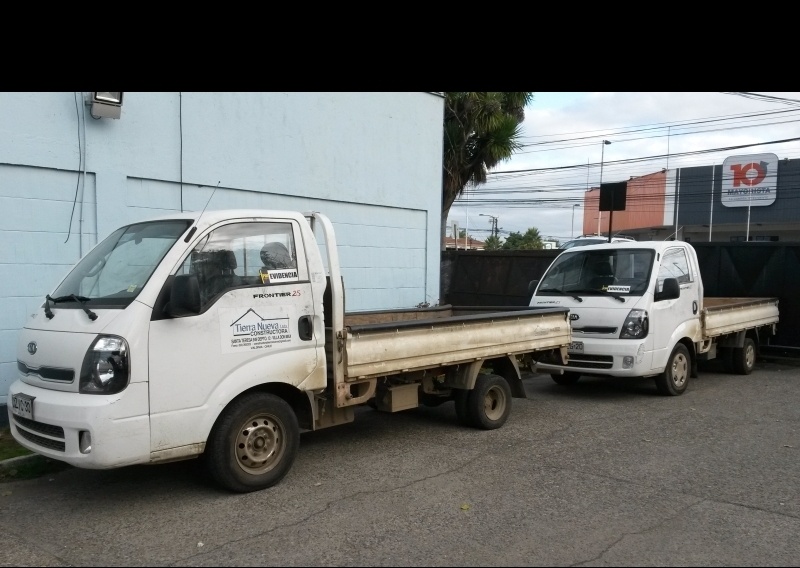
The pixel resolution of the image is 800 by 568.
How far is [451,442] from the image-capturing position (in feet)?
23.0

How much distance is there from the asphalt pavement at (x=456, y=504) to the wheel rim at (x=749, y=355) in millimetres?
3780

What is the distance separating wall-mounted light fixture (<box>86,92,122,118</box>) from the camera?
816 cm

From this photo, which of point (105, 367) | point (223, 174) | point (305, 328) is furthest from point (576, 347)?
point (105, 367)

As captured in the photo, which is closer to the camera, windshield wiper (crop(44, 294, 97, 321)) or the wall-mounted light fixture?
windshield wiper (crop(44, 294, 97, 321))

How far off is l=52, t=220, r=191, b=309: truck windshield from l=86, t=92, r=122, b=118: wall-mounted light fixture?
3.09 m

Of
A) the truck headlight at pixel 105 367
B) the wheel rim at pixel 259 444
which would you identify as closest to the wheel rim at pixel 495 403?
the wheel rim at pixel 259 444

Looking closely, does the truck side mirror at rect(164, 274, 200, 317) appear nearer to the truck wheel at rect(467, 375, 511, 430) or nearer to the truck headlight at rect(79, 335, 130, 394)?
the truck headlight at rect(79, 335, 130, 394)

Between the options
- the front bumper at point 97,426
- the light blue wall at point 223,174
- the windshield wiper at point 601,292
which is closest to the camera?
the front bumper at point 97,426

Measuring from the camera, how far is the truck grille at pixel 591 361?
29.5 ft

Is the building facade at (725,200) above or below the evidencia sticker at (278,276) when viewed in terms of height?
above

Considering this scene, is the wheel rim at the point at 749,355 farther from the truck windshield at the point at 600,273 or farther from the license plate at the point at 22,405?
the license plate at the point at 22,405

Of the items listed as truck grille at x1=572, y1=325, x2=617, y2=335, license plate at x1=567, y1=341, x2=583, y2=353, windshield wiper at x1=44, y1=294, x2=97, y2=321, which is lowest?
license plate at x1=567, y1=341, x2=583, y2=353

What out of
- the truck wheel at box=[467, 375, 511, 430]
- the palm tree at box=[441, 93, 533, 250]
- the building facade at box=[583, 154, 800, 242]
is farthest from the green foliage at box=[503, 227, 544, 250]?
the truck wheel at box=[467, 375, 511, 430]
